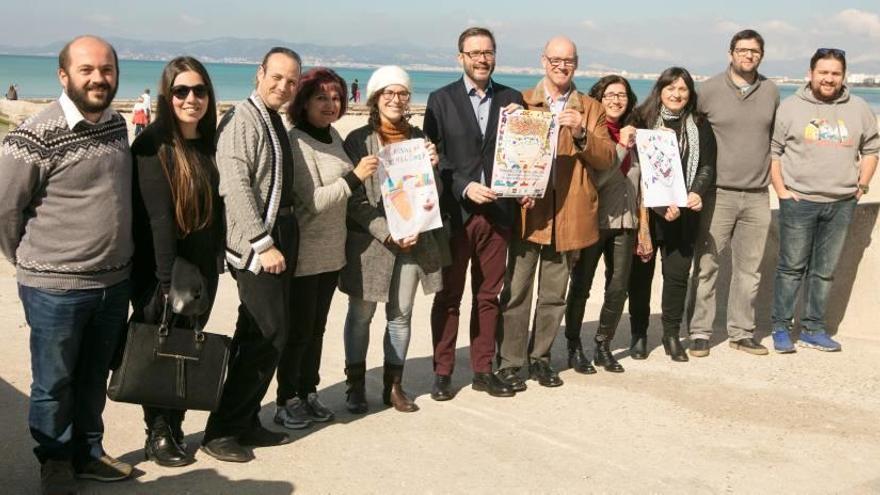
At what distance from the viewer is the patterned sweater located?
3.97m

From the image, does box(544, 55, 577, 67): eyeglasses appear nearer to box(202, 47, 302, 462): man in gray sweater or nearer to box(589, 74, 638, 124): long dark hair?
box(589, 74, 638, 124): long dark hair

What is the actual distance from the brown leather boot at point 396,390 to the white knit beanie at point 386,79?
5.18 ft

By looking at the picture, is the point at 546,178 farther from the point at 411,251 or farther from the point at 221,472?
the point at 221,472

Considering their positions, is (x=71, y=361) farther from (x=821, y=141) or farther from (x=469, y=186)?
(x=821, y=141)

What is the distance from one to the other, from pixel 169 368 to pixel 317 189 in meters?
1.16

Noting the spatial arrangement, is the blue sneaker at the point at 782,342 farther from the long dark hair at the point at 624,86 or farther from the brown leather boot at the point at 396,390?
the brown leather boot at the point at 396,390

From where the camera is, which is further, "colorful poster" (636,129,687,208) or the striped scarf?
the striped scarf

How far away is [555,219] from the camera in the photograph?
238 inches

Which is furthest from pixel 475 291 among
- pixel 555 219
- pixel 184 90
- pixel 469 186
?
pixel 184 90

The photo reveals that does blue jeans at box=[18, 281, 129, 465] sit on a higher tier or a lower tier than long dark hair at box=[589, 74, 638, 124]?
lower

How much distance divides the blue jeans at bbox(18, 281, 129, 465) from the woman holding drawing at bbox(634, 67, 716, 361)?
12.5 feet

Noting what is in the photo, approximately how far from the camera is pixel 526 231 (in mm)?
6070

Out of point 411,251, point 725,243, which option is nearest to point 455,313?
point 411,251

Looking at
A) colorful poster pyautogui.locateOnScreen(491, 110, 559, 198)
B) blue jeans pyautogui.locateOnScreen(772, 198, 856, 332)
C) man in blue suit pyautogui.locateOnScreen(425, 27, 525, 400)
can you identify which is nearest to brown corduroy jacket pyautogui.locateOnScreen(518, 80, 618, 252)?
man in blue suit pyautogui.locateOnScreen(425, 27, 525, 400)
